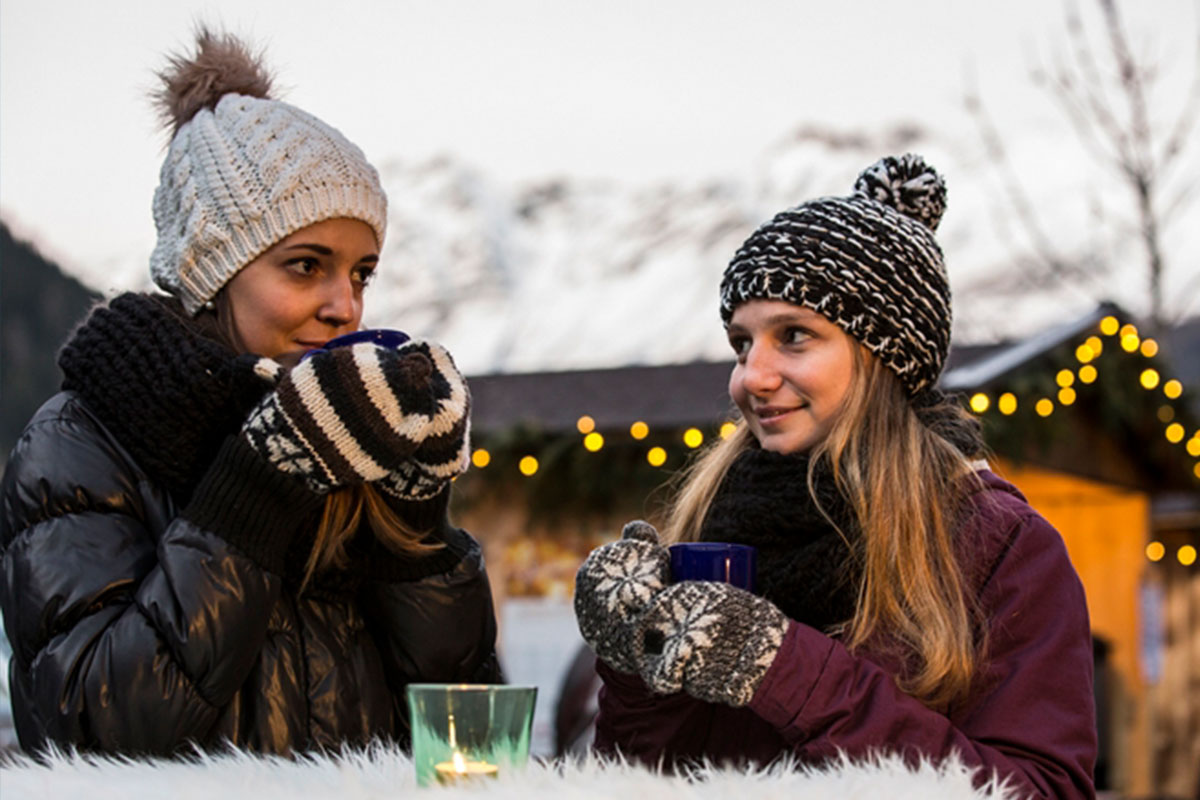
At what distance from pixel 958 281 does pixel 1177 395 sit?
842cm

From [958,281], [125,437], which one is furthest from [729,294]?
[958,281]

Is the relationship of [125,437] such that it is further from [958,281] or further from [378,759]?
[958,281]

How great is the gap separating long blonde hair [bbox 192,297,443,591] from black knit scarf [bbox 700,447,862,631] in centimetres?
48

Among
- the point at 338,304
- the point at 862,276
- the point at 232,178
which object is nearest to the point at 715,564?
the point at 862,276

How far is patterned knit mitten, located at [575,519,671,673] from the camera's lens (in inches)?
63.9

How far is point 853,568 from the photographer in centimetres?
185

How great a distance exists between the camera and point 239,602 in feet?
5.37

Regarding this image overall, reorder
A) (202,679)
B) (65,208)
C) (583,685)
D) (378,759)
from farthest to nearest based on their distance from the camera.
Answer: (65,208)
(583,685)
(202,679)
(378,759)

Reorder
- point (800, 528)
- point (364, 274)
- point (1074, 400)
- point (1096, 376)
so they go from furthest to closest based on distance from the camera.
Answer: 1. point (1096, 376)
2. point (1074, 400)
3. point (364, 274)
4. point (800, 528)

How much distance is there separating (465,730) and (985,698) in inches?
31.8

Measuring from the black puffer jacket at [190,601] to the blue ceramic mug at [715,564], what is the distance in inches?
16.7

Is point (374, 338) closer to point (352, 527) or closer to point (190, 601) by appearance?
point (352, 527)

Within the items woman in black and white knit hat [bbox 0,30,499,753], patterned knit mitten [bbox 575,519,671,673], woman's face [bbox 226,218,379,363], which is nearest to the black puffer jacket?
woman in black and white knit hat [bbox 0,30,499,753]

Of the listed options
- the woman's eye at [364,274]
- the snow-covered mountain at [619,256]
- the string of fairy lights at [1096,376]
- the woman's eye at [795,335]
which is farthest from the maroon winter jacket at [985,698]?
the snow-covered mountain at [619,256]
